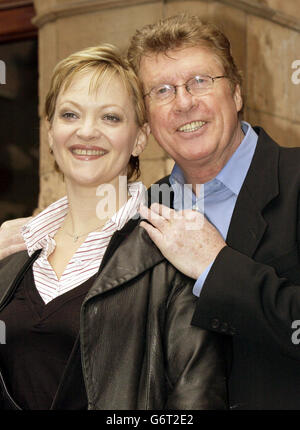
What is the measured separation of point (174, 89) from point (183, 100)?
0.20ft

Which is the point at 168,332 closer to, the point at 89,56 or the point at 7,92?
the point at 89,56

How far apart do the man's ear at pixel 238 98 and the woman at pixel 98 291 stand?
0.53m

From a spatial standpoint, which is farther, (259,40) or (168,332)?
(259,40)

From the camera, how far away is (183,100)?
2.33 metres

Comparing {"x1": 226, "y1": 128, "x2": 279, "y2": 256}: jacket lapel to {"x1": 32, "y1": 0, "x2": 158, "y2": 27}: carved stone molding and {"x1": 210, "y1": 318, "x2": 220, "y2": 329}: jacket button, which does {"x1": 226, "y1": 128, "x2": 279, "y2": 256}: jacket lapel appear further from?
{"x1": 32, "y1": 0, "x2": 158, "y2": 27}: carved stone molding

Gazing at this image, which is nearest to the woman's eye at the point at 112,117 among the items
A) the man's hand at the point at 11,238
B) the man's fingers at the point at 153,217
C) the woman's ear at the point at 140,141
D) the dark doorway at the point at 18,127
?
the woman's ear at the point at 140,141


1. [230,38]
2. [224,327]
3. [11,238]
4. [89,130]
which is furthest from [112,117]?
[230,38]

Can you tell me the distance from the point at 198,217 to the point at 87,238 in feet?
1.12

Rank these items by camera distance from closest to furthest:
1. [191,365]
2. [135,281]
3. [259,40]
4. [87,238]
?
[191,365] → [135,281] → [87,238] → [259,40]

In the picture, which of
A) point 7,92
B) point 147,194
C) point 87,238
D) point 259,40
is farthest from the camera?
point 7,92

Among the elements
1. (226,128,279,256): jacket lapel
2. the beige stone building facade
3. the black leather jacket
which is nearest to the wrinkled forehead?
(226,128,279,256): jacket lapel

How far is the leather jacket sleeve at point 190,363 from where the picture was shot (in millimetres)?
1718

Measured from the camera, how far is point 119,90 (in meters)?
2.04

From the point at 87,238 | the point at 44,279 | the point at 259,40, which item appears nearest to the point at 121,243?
the point at 87,238
